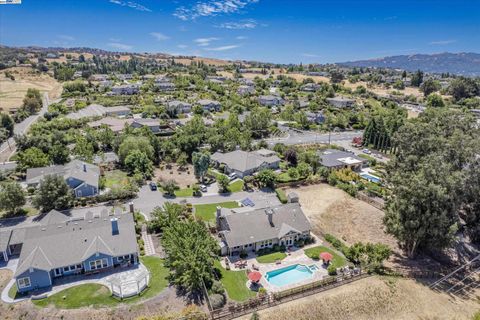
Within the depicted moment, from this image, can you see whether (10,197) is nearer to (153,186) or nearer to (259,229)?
(153,186)

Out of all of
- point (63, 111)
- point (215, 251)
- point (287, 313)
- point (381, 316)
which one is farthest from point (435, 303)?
point (63, 111)

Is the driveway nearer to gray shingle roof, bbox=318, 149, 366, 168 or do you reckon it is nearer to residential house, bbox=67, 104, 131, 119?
gray shingle roof, bbox=318, 149, 366, 168

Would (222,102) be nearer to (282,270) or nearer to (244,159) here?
(244,159)

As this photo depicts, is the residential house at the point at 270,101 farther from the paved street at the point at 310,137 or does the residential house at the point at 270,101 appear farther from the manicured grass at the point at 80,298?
the manicured grass at the point at 80,298

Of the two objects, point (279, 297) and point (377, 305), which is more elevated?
point (279, 297)

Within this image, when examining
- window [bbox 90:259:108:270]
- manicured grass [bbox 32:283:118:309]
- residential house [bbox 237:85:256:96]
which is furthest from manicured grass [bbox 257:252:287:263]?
residential house [bbox 237:85:256:96]

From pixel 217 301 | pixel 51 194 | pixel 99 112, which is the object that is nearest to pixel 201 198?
pixel 51 194

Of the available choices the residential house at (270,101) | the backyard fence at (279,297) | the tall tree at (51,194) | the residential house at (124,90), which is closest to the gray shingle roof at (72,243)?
the tall tree at (51,194)
